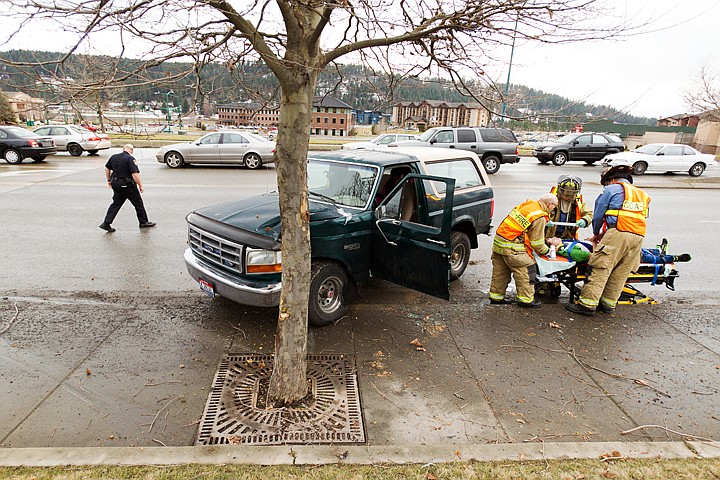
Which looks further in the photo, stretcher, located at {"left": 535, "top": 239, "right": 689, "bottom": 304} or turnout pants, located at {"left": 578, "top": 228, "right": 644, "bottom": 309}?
Result: stretcher, located at {"left": 535, "top": 239, "right": 689, "bottom": 304}

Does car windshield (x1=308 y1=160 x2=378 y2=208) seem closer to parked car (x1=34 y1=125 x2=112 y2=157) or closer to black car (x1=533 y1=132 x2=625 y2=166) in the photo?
parked car (x1=34 y1=125 x2=112 y2=157)

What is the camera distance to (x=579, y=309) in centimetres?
554

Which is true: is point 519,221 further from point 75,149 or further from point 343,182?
point 75,149

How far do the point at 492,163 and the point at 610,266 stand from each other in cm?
1480

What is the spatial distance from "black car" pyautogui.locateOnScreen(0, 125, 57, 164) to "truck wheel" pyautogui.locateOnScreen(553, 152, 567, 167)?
23390 mm

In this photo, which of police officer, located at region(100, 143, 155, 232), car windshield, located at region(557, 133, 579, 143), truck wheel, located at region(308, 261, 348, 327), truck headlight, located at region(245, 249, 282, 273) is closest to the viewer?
truck headlight, located at region(245, 249, 282, 273)

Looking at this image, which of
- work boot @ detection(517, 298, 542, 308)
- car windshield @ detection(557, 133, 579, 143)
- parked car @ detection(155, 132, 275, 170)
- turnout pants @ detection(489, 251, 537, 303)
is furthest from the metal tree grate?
car windshield @ detection(557, 133, 579, 143)

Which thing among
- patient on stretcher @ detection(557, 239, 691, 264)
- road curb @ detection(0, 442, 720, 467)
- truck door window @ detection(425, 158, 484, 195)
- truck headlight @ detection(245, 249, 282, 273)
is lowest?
road curb @ detection(0, 442, 720, 467)

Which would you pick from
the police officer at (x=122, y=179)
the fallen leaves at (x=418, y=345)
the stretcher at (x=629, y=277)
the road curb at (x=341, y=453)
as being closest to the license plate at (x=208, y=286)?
the road curb at (x=341, y=453)

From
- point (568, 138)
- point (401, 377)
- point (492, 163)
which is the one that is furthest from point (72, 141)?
point (568, 138)

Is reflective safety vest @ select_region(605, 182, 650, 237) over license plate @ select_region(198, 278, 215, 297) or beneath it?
over

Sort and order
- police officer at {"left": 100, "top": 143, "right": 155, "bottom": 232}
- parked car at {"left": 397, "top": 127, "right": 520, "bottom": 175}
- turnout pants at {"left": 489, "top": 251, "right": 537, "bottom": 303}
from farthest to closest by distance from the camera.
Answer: parked car at {"left": 397, "top": 127, "right": 520, "bottom": 175} → police officer at {"left": 100, "top": 143, "right": 155, "bottom": 232} → turnout pants at {"left": 489, "top": 251, "right": 537, "bottom": 303}

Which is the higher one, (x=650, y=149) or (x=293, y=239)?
(x=293, y=239)

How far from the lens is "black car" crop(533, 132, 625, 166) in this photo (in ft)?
75.0
